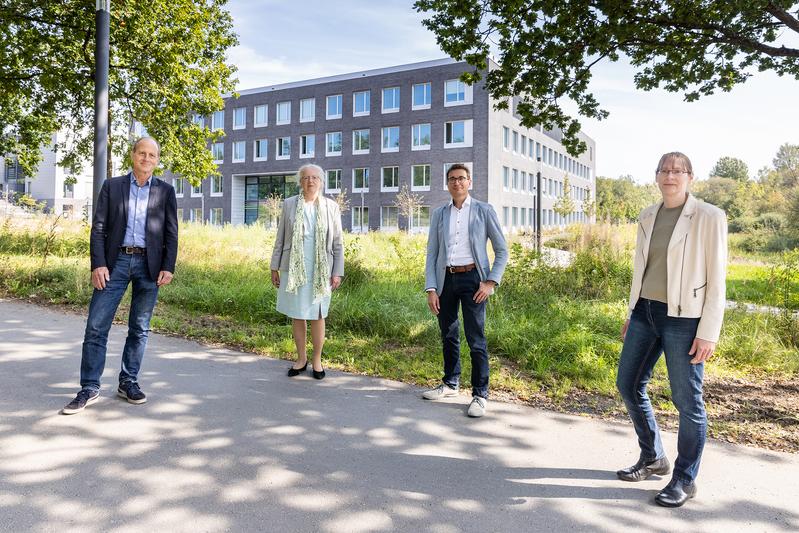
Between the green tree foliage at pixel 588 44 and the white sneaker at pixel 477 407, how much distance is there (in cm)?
514

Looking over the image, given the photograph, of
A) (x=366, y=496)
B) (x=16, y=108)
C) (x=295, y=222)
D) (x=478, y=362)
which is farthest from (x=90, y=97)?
(x=366, y=496)

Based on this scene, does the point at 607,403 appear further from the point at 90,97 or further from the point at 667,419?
the point at 90,97

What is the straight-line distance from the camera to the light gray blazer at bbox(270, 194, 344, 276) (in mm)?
5461

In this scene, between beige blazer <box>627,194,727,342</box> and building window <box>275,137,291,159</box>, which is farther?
building window <box>275,137,291,159</box>

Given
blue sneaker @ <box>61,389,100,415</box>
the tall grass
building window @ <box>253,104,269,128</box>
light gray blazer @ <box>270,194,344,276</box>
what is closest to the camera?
blue sneaker @ <box>61,389,100,415</box>

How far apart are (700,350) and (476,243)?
207 centimetres

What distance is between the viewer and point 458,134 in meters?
42.4

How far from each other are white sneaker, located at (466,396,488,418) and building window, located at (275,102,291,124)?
49.2m

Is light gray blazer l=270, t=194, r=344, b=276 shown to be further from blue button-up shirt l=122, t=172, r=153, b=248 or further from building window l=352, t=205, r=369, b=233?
building window l=352, t=205, r=369, b=233

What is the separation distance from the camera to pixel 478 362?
4.71 meters

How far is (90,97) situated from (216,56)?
11.3 ft

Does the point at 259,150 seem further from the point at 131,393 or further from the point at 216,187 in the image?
the point at 131,393

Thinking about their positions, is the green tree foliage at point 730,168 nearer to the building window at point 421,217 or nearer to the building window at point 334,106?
the building window at point 421,217

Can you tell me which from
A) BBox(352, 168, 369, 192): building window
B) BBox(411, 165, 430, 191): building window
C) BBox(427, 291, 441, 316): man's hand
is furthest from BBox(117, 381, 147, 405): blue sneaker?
BBox(352, 168, 369, 192): building window
